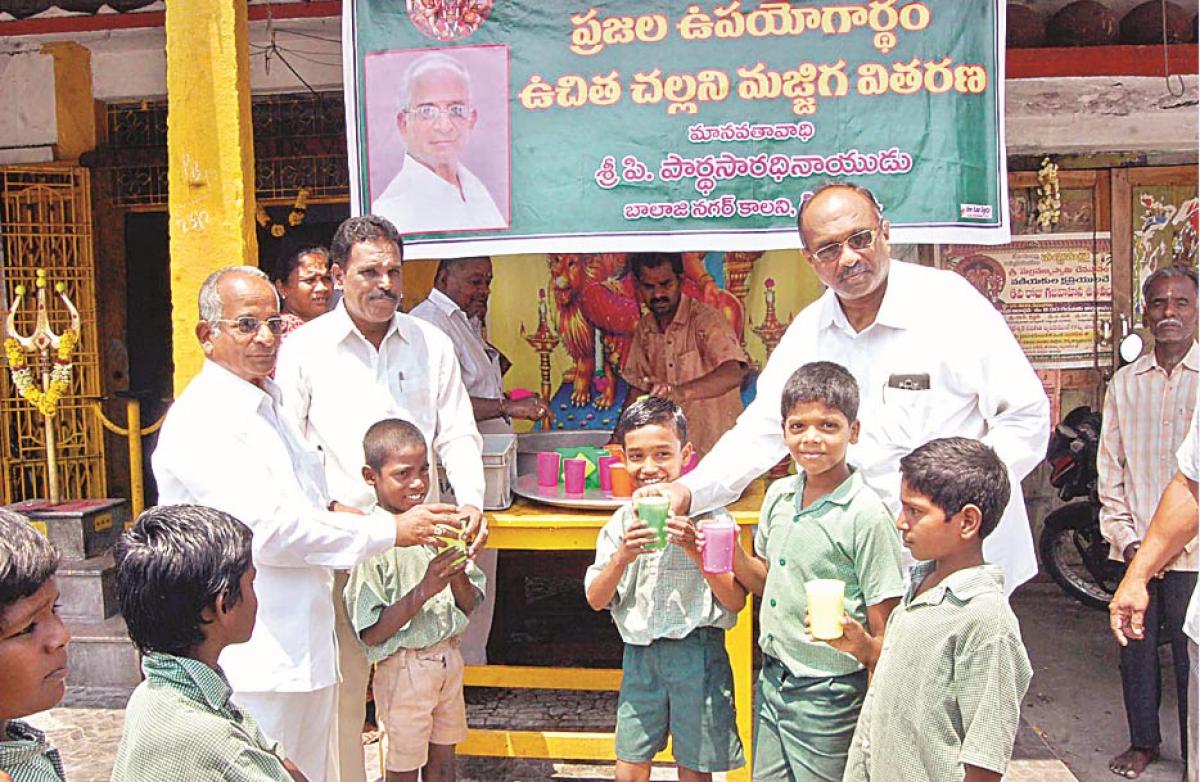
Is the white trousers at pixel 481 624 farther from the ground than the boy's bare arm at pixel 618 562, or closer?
closer

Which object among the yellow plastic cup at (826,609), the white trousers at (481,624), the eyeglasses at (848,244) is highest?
the eyeglasses at (848,244)

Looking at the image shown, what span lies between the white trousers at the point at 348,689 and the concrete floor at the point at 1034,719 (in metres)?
0.89

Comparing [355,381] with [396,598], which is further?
[355,381]

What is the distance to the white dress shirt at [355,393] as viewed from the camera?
349 centimetres

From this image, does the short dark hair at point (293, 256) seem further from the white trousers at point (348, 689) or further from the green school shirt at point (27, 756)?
the green school shirt at point (27, 756)

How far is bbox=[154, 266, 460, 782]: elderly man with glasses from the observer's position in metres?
2.71

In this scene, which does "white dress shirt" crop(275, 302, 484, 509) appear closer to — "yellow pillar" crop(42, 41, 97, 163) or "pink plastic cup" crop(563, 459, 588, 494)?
"pink plastic cup" crop(563, 459, 588, 494)

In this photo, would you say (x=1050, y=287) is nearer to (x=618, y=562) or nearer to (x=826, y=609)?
(x=618, y=562)

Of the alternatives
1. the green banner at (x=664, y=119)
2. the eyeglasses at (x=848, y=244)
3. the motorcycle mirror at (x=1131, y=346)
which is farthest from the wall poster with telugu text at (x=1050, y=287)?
the eyeglasses at (x=848, y=244)

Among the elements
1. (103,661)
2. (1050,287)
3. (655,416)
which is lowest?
(103,661)

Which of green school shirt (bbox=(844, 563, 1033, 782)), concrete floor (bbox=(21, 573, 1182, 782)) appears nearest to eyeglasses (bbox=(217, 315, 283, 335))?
green school shirt (bbox=(844, 563, 1033, 782))

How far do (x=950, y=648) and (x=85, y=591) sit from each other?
4.82m

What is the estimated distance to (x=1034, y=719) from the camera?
4691 mm

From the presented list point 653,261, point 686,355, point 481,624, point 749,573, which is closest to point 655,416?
point 749,573
